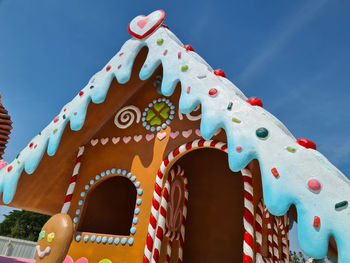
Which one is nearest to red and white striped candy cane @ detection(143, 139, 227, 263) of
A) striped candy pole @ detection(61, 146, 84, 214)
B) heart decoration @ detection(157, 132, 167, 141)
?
heart decoration @ detection(157, 132, 167, 141)

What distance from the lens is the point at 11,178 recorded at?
385 centimetres

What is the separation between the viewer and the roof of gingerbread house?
1896 mm

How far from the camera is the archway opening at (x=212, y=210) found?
4305 millimetres

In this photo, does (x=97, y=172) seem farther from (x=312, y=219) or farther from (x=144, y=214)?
(x=312, y=219)

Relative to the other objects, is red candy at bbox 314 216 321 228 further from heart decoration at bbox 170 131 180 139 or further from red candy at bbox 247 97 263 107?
heart decoration at bbox 170 131 180 139

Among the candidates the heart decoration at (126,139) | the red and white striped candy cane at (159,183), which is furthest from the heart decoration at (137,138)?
the red and white striped candy cane at (159,183)

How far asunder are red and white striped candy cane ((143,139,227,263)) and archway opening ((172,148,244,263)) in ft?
4.13

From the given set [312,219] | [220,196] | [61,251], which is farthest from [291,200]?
[220,196]

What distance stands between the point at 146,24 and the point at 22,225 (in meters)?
20.4

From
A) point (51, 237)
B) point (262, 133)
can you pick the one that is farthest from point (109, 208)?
point (262, 133)

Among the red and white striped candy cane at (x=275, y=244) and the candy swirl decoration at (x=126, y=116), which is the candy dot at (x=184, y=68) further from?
the red and white striped candy cane at (x=275, y=244)

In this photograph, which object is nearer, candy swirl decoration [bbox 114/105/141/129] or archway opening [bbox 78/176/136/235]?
archway opening [bbox 78/176/136/235]

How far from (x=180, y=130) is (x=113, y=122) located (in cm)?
142

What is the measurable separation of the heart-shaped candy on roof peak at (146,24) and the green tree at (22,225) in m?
19.3
